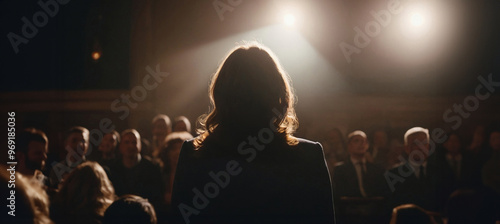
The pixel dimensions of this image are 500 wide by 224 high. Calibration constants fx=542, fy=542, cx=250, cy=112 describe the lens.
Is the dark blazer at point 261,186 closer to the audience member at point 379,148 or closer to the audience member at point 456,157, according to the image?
the audience member at point 456,157

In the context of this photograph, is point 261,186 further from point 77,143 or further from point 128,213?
point 77,143

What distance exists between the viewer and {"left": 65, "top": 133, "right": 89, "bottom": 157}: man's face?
5.47 metres

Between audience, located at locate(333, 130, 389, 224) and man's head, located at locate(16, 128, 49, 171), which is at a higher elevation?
man's head, located at locate(16, 128, 49, 171)

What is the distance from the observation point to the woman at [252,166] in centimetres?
174

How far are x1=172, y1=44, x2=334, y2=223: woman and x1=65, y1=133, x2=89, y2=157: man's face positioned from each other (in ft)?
Answer: 13.0

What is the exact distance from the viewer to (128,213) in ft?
7.71

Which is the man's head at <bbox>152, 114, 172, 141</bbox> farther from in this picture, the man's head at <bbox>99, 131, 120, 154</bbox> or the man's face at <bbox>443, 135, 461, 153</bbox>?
the man's face at <bbox>443, 135, 461, 153</bbox>

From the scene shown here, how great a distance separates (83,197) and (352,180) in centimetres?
310

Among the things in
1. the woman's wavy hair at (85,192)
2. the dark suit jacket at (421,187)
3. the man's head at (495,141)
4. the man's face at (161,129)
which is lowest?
the dark suit jacket at (421,187)

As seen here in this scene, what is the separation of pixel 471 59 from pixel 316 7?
304 cm

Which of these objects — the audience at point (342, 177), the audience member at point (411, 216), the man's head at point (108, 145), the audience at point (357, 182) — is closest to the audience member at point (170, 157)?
the audience at point (342, 177)

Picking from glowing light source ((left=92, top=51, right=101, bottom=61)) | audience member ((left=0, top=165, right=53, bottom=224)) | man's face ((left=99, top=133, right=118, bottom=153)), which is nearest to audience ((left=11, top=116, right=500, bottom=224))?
man's face ((left=99, top=133, right=118, bottom=153))

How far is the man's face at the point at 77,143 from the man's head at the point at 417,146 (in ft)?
11.0

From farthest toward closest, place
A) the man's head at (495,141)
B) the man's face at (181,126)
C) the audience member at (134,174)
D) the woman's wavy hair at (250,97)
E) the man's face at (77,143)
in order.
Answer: the man's face at (181,126)
the man's head at (495,141)
the man's face at (77,143)
the audience member at (134,174)
the woman's wavy hair at (250,97)
